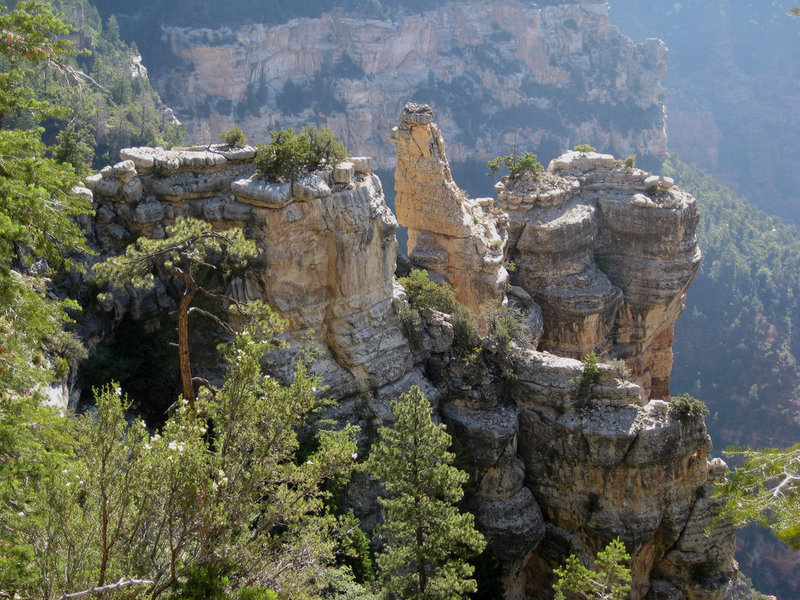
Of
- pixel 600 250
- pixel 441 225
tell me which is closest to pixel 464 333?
pixel 441 225

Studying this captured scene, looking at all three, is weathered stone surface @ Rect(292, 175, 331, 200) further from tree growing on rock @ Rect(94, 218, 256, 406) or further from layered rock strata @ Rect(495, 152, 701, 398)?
layered rock strata @ Rect(495, 152, 701, 398)

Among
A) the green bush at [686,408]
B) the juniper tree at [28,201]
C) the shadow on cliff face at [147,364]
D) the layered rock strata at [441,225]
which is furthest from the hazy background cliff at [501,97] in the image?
the juniper tree at [28,201]

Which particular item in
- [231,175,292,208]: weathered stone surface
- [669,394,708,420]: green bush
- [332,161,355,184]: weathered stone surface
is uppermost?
[332,161,355,184]: weathered stone surface

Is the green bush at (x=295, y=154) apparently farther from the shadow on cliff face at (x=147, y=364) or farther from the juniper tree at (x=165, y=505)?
the juniper tree at (x=165, y=505)

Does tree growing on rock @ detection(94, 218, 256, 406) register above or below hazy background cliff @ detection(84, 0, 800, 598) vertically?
below

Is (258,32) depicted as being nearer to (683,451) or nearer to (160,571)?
(683,451)

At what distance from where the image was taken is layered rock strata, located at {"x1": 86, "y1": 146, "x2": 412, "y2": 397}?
22.6 meters

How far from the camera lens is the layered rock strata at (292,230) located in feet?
74.0

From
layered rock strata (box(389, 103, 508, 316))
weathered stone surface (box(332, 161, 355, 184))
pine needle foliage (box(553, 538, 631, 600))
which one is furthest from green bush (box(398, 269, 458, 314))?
pine needle foliage (box(553, 538, 631, 600))

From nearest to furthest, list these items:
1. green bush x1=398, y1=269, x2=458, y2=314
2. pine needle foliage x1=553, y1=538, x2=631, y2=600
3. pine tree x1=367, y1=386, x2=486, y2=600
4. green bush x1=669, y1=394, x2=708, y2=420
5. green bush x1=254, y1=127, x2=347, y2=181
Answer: pine needle foliage x1=553, y1=538, x2=631, y2=600
pine tree x1=367, y1=386, x2=486, y2=600
green bush x1=254, y1=127, x2=347, y2=181
green bush x1=669, y1=394, x2=708, y2=420
green bush x1=398, y1=269, x2=458, y2=314

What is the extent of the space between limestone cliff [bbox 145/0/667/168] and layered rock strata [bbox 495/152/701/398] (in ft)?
249

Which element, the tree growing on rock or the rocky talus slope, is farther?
the rocky talus slope

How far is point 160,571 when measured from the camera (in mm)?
10984

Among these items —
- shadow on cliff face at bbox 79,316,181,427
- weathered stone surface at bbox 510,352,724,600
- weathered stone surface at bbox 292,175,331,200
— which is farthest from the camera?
weathered stone surface at bbox 510,352,724,600
